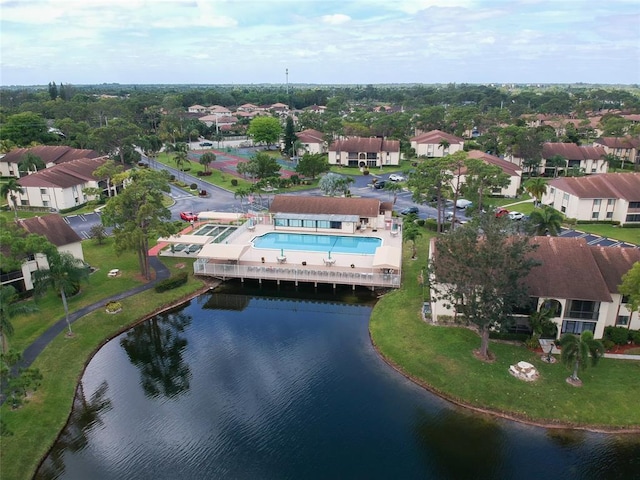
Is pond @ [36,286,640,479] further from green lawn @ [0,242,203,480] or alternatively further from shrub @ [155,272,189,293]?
shrub @ [155,272,189,293]

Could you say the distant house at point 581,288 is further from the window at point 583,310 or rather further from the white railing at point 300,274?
the white railing at point 300,274

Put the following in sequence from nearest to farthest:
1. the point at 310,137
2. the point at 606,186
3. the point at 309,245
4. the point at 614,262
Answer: the point at 614,262, the point at 309,245, the point at 606,186, the point at 310,137

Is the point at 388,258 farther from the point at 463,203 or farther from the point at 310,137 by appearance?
the point at 310,137

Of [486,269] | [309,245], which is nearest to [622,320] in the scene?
[486,269]

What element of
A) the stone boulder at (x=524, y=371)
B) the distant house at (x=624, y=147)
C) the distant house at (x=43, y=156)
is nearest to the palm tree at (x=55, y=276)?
the stone boulder at (x=524, y=371)

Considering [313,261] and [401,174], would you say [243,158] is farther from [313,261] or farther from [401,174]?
[313,261]

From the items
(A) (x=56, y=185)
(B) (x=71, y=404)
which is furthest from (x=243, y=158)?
(B) (x=71, y=404)
